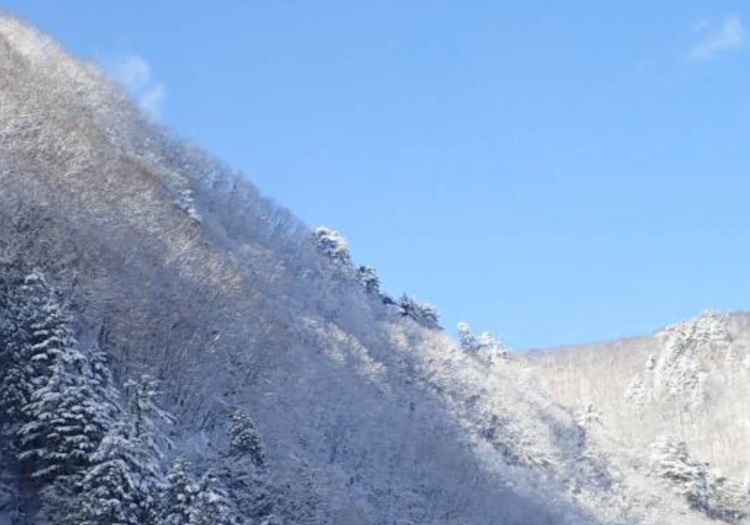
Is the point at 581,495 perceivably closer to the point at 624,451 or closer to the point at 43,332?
the point at 624,451

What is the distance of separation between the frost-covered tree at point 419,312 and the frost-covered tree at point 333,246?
5.89 m

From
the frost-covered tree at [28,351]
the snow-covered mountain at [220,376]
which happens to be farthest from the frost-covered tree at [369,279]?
the frost-covered tree at [28,351]

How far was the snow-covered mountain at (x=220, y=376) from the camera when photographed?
96.4ft

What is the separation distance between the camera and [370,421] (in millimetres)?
58000

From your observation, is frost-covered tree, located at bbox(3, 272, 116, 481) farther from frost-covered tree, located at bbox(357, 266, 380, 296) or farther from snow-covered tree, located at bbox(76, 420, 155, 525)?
frost-covered tree, located at bbox(357, 266, 380, 296)

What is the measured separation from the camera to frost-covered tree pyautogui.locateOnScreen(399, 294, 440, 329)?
9262 cm

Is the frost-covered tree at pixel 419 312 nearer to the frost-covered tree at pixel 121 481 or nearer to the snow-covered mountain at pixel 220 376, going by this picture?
the snow-covered mountain at pixel 220 376

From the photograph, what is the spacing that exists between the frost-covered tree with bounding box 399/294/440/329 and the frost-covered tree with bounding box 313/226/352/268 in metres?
5.89

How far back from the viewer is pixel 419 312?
94875mm

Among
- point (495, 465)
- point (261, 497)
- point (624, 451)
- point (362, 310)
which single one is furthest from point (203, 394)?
point (624, 451)

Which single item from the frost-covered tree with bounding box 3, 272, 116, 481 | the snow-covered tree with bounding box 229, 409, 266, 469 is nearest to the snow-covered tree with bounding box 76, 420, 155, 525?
the frost-covered tree with bounding box 3, 272, 116, 481

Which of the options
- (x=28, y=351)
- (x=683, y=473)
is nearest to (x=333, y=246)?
(x=683, y=473)

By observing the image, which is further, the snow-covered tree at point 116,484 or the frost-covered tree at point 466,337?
the frost-covered tree at point 466,337

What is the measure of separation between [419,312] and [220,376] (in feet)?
160
